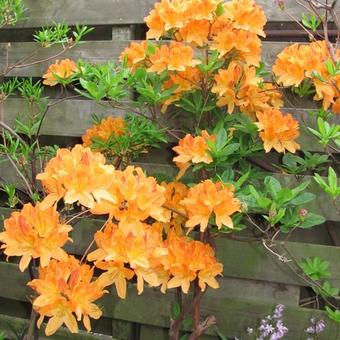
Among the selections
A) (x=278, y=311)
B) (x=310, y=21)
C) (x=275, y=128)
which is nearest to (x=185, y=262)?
(x=275, y=128)

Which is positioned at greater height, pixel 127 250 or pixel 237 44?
pixel 237 44

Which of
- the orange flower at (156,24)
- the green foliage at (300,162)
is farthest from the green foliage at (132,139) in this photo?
the green foliage at (300,162)

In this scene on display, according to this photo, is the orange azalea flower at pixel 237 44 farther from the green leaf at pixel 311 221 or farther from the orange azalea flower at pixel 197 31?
the green leaf at pixel 311 221

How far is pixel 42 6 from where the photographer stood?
84.9 inches

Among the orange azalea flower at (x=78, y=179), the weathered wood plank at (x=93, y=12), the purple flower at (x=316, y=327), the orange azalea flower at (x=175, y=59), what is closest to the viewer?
the orange azalea flower at (x=78, y=179)

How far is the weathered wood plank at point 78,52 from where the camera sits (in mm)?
1859

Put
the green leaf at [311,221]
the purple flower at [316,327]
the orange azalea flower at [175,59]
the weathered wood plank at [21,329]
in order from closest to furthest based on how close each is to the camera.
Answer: the green leaf at [311,221], the orange azalea flower at [175,59], the purple flower at [316,327], the weathered wood plank at [21,329]

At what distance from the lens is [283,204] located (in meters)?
Result: 1.36

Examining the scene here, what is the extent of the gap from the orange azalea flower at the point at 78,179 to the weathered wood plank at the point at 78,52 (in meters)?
1.00

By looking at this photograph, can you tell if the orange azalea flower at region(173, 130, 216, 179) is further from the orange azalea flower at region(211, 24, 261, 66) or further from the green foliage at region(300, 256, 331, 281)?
the green foliage at region(300, 256, 331, 281)

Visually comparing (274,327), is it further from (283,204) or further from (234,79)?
(234,79)

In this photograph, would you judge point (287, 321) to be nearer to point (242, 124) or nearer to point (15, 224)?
point (242, 124)

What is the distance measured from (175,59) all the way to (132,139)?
31cm

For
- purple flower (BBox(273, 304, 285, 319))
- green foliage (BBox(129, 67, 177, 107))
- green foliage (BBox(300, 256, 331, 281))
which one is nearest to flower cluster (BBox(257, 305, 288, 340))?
purple flower (BBox(273, 304, 285, 319))
